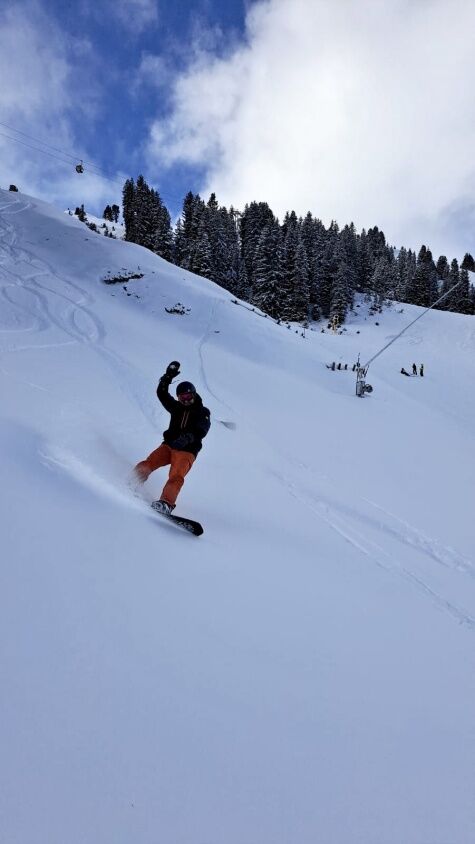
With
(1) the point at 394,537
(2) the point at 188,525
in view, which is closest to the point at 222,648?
(2) the point at 188,525

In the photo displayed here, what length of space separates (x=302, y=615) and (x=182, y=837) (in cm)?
191

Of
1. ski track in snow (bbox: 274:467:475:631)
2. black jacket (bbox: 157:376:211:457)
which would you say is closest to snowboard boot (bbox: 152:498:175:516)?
black jacket (bbox: 157:376:211:457)

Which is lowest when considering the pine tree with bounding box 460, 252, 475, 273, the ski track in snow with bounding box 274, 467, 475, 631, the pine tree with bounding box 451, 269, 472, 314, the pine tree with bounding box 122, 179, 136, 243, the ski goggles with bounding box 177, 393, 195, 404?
the ski track in snow with bounding box 274, 467, 475, 631

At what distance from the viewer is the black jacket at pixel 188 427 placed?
16.9 ft

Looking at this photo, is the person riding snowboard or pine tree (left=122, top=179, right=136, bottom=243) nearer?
the person riding snowboard

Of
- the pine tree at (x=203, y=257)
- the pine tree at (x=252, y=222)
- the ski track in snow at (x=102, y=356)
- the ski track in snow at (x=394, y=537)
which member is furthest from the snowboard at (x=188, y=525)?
the pine tree at (x=252, y=222)

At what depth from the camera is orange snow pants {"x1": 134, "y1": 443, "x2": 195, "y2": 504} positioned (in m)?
4.54

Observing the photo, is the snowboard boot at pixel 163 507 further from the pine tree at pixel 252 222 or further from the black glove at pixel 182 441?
the pine tree at pixel 252 222

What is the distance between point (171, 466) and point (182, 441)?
0.42m

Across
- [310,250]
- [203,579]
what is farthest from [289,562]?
[310,250]

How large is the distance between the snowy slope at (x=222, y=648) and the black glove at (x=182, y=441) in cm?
66

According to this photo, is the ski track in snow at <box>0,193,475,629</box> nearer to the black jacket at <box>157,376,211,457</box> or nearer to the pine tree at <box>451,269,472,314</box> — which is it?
the black jacket at <box>157,376,211,457</box>

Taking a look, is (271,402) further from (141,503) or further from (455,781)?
(455,781)

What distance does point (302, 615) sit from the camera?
3.16 metres
